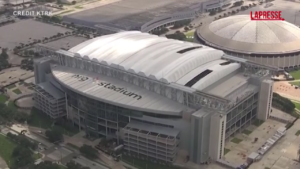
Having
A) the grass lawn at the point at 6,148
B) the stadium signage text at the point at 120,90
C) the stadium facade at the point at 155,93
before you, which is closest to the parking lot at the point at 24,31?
the stadium facade at the point at 155,93

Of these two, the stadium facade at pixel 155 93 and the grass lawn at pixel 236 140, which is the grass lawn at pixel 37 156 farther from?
the grass lawn at pixel 236 140

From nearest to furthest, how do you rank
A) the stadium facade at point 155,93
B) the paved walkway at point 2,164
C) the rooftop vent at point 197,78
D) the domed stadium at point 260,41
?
the paved walkway at point 2,164, the stadium facade at point 155,93, the rooftop vent at point 197,78, the domed stadium at point 260,41

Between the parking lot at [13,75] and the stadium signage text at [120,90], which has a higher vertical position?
the stadium signage text at [120,90]

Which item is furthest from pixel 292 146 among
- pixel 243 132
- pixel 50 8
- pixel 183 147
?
pixel 50 8

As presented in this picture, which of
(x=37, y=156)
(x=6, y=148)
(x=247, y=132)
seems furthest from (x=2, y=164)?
(x=247, y=132)

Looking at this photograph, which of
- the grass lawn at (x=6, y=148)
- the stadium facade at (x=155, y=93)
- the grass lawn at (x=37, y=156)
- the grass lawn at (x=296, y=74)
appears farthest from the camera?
the grass lawn at (x=296, y=74)

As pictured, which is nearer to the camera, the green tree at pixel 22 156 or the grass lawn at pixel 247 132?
the green tree at pixel 22 156
